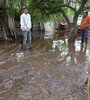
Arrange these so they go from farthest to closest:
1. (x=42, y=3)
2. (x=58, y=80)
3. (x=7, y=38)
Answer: (x=7, y=38) → (x=42, y=3) → (x=58, y=80)

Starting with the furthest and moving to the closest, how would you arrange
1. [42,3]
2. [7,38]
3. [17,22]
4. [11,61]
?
[17,22], [7,38], [42,3], [11,61]

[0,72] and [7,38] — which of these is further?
[7,38]

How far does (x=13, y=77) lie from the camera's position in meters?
3.59

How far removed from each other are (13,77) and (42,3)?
20.9ft

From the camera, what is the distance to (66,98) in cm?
265

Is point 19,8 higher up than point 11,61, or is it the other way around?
point 19,8

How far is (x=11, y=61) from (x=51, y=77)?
77.6 inches

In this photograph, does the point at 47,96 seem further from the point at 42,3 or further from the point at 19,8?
the point at 19,8

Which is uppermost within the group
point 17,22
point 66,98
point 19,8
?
point 19,8

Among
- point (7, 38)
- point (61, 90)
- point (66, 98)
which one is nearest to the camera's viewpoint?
point (66, 98)

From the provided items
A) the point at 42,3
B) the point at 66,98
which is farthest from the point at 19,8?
the point at 66,98

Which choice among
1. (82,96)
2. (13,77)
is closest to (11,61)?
(13,77)

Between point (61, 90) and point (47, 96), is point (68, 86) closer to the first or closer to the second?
point (61, 90)

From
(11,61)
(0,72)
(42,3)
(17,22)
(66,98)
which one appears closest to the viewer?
(66,98)
